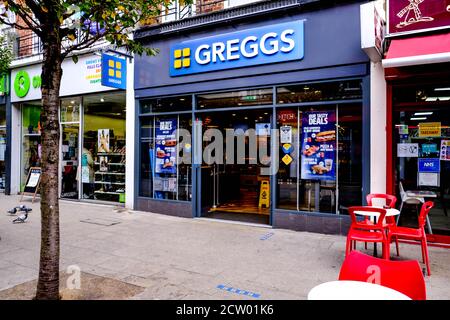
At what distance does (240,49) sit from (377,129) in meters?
3.80

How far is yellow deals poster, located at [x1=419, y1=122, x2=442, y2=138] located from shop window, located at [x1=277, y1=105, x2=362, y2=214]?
117cm

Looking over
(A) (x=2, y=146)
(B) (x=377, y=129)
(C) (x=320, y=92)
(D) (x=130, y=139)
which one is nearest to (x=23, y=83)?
(A) (x=2, y=146)

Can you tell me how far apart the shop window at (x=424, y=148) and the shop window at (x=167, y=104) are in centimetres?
531

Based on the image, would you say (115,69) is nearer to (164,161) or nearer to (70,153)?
(164,161)

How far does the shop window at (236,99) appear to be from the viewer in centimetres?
857

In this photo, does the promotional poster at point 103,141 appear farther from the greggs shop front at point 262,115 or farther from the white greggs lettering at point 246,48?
the white greggs lettering at point 246,48

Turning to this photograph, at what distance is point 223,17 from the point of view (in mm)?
8867

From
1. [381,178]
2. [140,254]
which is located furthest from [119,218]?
[381,178]

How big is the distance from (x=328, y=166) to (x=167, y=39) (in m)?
5.79

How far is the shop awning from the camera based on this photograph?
5609 millimetres

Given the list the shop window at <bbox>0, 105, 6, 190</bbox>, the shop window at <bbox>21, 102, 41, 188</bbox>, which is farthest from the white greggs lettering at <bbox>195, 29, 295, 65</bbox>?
the shop window at <bbox>0, 105, 6, 190</bbox>

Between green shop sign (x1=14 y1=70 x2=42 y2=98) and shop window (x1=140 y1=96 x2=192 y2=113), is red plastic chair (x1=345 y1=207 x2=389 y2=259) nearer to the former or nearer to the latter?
shop window (x1=140 y1=96 x2=192 y2=113)

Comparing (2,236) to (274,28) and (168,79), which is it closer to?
(168,79)

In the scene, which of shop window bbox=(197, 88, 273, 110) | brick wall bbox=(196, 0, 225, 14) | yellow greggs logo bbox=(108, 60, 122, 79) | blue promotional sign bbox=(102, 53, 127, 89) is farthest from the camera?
yellow greggs logo bbox=(108, 60, 122, 79)
